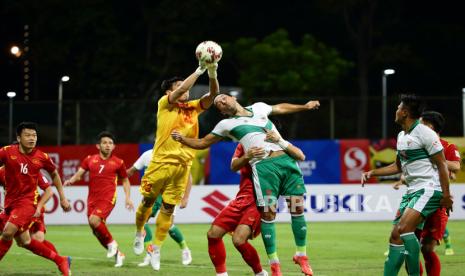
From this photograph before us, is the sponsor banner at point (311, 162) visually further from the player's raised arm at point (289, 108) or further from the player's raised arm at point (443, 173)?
the player's raised arm at point (443, 173)

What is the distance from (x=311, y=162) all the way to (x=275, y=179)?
17.5 meters

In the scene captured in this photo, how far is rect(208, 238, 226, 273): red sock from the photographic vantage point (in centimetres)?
1116

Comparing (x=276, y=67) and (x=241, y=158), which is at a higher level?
(x=276, y=67)

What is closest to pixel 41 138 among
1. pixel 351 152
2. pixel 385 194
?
pixel 351 152

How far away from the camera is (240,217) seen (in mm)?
11312

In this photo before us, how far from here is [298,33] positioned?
230 feet

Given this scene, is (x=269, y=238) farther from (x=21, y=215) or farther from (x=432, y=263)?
(x=21, y=215)

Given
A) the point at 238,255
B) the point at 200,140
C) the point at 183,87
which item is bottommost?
the point at 238,255

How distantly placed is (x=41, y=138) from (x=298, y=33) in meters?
39.3

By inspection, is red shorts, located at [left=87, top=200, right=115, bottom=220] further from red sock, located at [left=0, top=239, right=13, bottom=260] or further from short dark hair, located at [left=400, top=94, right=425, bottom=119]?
short dark hair, located at [left=400, top=94, right=425, bottom=119]

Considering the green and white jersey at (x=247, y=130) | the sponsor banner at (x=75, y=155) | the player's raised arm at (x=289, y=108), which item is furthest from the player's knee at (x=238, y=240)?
the sponsor banner at (x=75, y=155)

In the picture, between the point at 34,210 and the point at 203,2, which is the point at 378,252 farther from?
the point at 203,2

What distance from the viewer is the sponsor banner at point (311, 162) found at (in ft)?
93.2

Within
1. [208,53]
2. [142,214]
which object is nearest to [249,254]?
[208,53]
